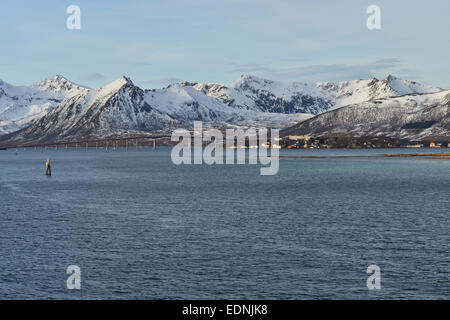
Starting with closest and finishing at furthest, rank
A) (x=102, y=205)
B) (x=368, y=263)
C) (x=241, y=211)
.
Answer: (x=368, y=263), (x=241, y=211), (x=102, y=205)

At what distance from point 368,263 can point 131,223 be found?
34.4m

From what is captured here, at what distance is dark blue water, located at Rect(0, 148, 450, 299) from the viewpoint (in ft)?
145

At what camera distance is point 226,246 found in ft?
194

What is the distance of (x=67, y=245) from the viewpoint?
60781 mm

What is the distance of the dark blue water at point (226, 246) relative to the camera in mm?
44188
